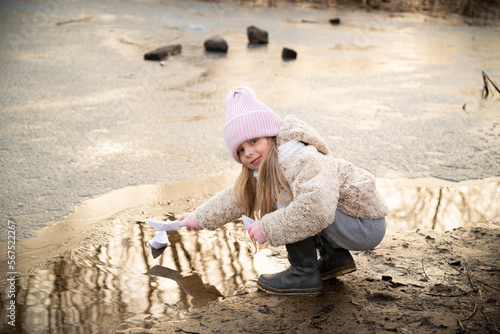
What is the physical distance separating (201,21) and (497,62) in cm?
559

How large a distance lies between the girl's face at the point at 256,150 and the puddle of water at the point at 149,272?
0.61 m

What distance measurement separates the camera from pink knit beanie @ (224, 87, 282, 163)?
7.34 ft

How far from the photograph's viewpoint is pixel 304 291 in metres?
2.27

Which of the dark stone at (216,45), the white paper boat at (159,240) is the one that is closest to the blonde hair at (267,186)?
the white paper boat at (159,240)

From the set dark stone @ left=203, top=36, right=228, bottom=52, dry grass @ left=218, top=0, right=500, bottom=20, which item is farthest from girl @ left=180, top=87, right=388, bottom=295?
dry grass @ left=218, top=0, right=500, bottom=20

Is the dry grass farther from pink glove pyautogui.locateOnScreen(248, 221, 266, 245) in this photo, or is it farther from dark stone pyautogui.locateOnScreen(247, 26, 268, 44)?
pink glove pyautogui.locateOnScreen(248, 221, 266, 245)

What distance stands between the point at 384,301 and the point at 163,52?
5727 mm

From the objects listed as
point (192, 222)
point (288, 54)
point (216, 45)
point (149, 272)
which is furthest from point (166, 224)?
point (216, 45)

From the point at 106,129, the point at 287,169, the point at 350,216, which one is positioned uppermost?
the point at 287,169

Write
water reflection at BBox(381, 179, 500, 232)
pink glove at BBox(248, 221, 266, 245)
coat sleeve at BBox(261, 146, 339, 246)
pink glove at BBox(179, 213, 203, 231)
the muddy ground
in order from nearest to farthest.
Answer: the muddy ground, coat sleeve at BBox(261, 146, 339, 246), pink glove at BBox(248, 221, 266, 245), pink glove at BBox(179, 213, 203, 231), water reflection at BBox(381, 179, 500, 232)

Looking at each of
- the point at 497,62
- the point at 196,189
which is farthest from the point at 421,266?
the point at 497,62

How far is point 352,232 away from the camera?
228cm

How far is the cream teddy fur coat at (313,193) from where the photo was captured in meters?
2.09

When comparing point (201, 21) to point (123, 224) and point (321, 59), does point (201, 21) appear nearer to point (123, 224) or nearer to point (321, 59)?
point (321, 59)
